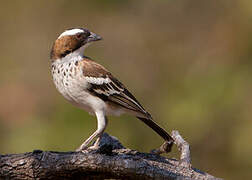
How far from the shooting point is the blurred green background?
770 cm

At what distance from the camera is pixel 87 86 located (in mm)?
6270

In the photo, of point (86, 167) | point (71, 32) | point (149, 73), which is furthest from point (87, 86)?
point (149, 73)

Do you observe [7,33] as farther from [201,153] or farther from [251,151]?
[251,151]

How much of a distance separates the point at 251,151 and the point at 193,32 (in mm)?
2367

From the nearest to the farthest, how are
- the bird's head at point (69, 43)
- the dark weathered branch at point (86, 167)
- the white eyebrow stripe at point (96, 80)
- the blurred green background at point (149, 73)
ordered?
the dark weathered branch at point (86, 167) → the white eyebrow stripe at point (96, 80) → the bird's head at point (69, 43) → the blurred green background at point (149, 73)

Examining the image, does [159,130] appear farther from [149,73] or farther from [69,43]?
[149,73]

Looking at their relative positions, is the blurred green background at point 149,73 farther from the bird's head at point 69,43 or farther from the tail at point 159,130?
the bird's head at point 69,43

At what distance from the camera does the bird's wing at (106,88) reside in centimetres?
633

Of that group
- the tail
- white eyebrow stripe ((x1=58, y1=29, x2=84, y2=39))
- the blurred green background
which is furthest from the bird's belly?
the blurred green background

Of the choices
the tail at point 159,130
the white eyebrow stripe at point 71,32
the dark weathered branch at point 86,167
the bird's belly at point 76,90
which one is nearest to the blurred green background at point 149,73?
the tail at point 159,130

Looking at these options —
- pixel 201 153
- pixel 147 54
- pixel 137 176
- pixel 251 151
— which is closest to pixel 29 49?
pixel 147 54

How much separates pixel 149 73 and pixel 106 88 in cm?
262

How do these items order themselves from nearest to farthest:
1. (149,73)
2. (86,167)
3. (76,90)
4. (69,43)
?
(86,167)
(76,90)
(69,43)
(149,73)

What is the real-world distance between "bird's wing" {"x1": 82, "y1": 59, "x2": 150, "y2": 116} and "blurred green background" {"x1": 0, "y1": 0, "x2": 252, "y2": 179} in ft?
3.45
